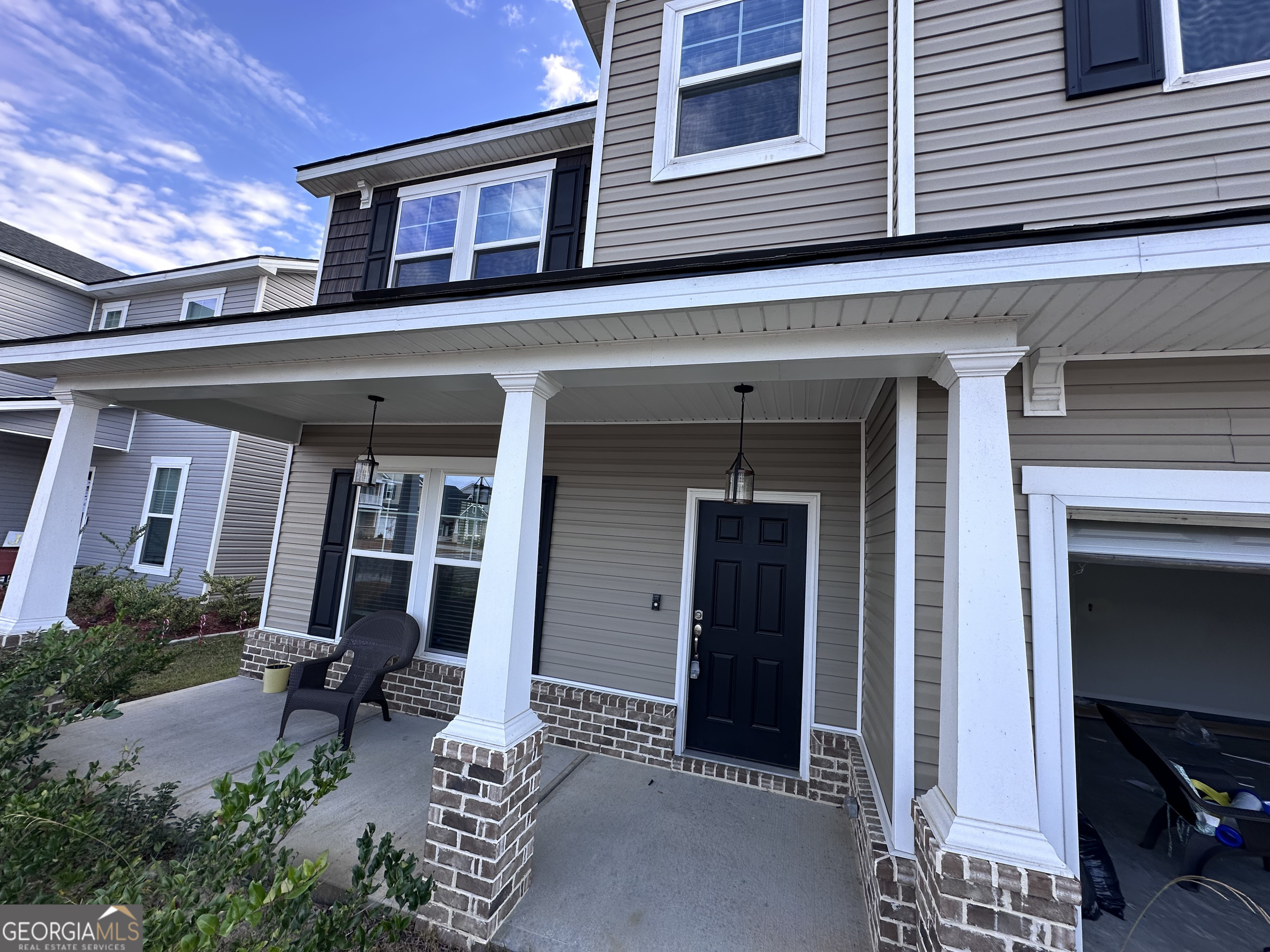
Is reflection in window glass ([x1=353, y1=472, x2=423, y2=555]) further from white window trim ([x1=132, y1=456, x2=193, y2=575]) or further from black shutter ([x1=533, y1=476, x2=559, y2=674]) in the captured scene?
white window trim ([x1=132, y1=456, x2=193, y2=575])

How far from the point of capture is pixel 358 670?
4.38m

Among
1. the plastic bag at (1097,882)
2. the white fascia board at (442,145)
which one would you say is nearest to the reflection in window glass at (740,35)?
the white fascia board at (442,145)

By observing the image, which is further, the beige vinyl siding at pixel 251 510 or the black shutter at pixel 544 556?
the beige vinyl siding at pixel 251 510

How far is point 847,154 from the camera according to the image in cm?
300

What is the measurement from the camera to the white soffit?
6.71 ft

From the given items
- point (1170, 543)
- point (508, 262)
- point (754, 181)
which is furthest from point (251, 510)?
point (1170, 543)

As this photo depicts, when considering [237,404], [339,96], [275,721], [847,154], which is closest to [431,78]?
[339,96]

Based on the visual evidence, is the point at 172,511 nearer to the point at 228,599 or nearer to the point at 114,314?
the point at 228,599

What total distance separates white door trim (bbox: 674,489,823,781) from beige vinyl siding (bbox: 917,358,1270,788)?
1.27m

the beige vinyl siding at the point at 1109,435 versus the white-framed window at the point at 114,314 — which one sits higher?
the white-framed window at the point at 114,314

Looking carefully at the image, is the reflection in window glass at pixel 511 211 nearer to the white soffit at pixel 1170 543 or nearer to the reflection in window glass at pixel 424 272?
the reflection in window glass at pixel 424 272

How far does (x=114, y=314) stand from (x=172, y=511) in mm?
4594

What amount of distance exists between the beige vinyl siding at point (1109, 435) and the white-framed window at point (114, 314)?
1365 centimetres

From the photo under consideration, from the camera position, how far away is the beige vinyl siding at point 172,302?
847cm
